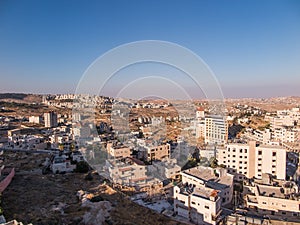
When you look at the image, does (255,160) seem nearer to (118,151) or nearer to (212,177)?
(212,177)

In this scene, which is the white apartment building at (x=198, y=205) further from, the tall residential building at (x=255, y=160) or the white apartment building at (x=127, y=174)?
the tall residential building at (x=255, y=160)

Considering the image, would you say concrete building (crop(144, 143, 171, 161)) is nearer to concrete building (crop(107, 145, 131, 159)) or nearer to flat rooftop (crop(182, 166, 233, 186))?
concrete building (crop(107, 145, 131, 159))

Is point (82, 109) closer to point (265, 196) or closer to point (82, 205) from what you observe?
point (82, 205)

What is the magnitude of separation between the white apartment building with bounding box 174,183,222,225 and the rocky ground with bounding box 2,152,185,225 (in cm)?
33

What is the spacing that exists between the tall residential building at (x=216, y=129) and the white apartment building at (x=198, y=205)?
6880mm

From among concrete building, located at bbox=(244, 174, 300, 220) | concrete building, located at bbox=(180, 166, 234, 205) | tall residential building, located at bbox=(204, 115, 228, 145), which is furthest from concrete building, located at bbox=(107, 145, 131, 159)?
tall residential building, located at bbox=(204, 115, 228, 145)

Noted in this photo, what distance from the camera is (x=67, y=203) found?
15.1 feet

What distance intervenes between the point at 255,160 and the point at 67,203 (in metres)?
4.85

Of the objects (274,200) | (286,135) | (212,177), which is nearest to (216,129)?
(286,135)

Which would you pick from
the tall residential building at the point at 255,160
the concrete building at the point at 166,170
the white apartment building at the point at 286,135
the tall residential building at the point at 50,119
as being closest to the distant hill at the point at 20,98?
the tall residential building at the point at 50,119

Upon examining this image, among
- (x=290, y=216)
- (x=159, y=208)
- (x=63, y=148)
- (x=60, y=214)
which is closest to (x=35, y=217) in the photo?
(x=60, y=214)

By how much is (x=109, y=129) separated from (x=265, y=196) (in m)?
10.9

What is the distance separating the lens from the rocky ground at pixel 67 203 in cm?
385

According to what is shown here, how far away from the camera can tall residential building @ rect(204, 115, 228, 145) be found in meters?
10.9
